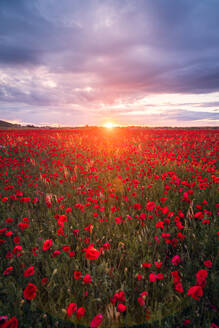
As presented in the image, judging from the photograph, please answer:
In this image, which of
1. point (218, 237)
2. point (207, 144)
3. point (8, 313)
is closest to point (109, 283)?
point (8, 313)

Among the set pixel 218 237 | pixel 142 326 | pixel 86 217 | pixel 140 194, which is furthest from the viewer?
pixel 140 194

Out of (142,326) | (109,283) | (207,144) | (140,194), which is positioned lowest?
(142,326)

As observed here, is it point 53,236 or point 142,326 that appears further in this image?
point 53,236

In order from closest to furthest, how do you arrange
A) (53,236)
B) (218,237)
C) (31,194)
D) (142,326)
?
(142,326) < (218,237) < (53,236) < (31,194)

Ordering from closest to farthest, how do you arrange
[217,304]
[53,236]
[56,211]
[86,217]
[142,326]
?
[142,326] → [217,304] → [53,236] → [86,217] → [56,211]

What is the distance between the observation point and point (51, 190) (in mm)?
4020

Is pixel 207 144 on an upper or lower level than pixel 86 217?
upper

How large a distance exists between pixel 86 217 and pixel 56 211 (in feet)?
1.99

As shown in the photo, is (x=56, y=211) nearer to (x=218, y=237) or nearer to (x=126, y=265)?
(x=126, y=265)

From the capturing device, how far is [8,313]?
149 cm

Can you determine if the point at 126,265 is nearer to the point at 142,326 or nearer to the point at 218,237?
the point at 142,326

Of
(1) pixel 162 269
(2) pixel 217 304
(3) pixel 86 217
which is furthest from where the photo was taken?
(3) pixel 86 217

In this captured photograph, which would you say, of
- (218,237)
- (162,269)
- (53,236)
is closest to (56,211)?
(53,236)

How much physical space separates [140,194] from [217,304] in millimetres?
1978
